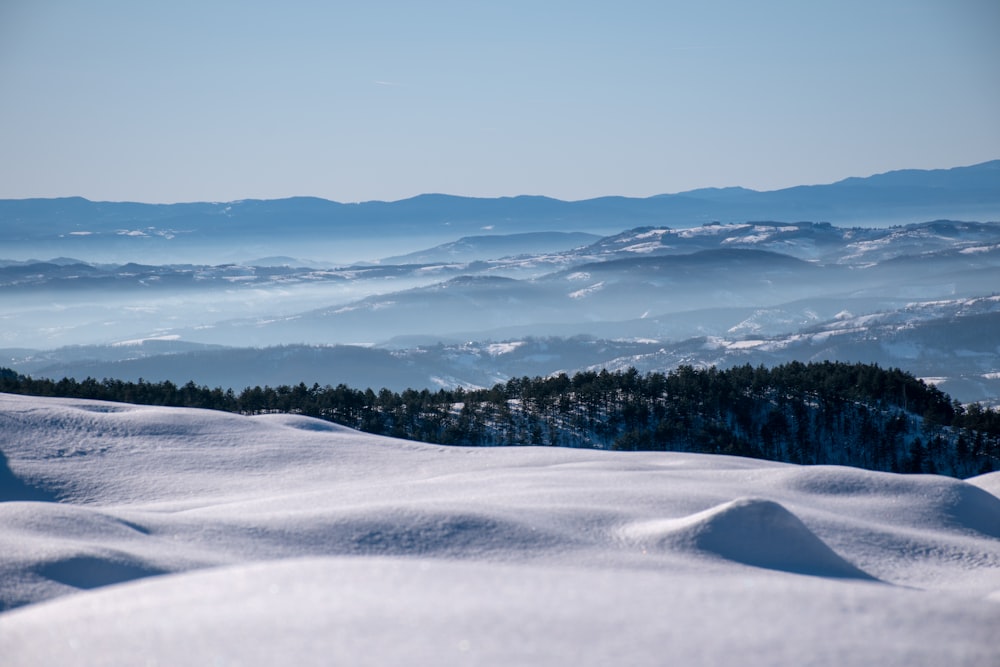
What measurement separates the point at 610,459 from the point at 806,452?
114 ft

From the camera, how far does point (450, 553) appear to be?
18.7 metres

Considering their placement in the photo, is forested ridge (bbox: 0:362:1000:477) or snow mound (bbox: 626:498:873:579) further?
forested ridge (bbox: 0:362:1000:477)

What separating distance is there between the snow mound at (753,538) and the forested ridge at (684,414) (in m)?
37.9

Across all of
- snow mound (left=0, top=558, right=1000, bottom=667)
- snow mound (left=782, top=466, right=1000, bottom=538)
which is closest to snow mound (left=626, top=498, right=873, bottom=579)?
A: snow mound (left=0, top=558, right=1000, bottom=667)

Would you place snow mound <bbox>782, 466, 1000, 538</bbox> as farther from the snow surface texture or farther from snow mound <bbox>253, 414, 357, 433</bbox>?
snow mound <bbox>253, 414, 357, 433</bbox>

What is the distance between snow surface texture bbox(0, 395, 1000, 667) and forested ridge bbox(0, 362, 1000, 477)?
24.1m

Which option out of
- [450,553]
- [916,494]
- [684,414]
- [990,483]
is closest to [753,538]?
[450,553]

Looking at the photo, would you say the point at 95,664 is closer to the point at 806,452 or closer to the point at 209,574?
the point at 209,574

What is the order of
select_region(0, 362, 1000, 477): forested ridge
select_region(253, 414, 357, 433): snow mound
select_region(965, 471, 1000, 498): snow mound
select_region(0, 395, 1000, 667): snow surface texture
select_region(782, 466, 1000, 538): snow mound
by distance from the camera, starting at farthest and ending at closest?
select_region(0, 362, 1000, 477): forested ridge
select_region(253, 414, 357, 433): snow mound
select_region(965, 471, 1000, 498): snow mound
select_region(782, 466, 1000, 538): snow mound
select_region(0, 395, 1000, 667): snow surface texture

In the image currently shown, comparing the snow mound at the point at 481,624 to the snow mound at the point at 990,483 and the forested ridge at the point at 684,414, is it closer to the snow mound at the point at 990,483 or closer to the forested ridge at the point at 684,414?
the snow mound at the point at 990,483

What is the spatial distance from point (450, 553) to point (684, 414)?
47279mm

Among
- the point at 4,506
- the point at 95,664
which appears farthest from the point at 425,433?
the point at 95,664

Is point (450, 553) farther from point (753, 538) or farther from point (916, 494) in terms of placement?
point (916, 494)

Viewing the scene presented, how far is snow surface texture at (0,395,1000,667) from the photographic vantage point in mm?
10203
